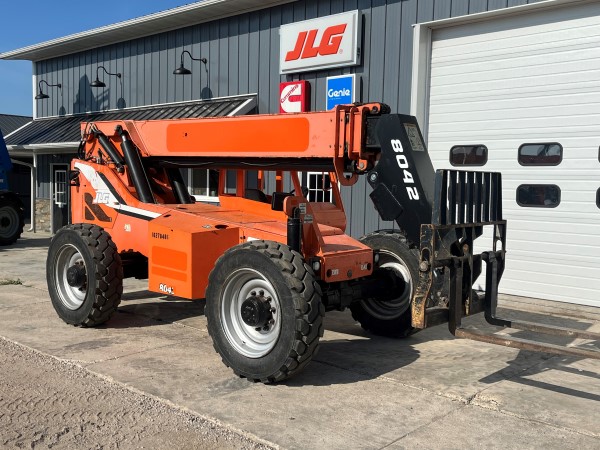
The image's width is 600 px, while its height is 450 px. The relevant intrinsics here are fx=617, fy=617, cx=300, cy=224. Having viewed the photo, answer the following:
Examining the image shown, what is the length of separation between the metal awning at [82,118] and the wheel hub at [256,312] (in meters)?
7.51

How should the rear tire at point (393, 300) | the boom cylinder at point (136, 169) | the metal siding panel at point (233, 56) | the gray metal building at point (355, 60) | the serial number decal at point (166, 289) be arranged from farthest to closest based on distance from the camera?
the metal siding panel at point (233, 56) → the gray metal building at point (355, 60) → the boom cylinder at point (136, 169) → the rear tire at point (393, 300) → the serial number decal at point (166, 289)

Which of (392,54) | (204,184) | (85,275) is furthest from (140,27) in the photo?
(85,275)

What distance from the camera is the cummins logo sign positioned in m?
10.9

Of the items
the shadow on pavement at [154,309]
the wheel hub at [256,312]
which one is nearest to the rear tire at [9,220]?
the shadow on pavement at [154,309]

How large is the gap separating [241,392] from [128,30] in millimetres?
12732

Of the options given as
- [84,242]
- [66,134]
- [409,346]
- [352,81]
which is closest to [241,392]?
[409,346]

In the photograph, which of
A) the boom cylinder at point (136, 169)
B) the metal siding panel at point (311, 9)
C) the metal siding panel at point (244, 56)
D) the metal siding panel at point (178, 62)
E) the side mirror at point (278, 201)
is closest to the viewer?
the side mirror at point (278, 201)

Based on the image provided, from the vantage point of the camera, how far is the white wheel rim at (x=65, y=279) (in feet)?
23.2

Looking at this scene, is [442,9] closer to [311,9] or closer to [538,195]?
[311,9]

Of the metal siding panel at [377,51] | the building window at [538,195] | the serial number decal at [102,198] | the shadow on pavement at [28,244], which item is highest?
the metal siding panel at [377,51]

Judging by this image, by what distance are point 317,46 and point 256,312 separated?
751 centimetres

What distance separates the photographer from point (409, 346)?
6477 mm

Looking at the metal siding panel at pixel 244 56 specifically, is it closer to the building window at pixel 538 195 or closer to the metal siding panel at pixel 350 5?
the metal siding panel at pixel 350 5

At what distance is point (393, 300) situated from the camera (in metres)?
6.65
